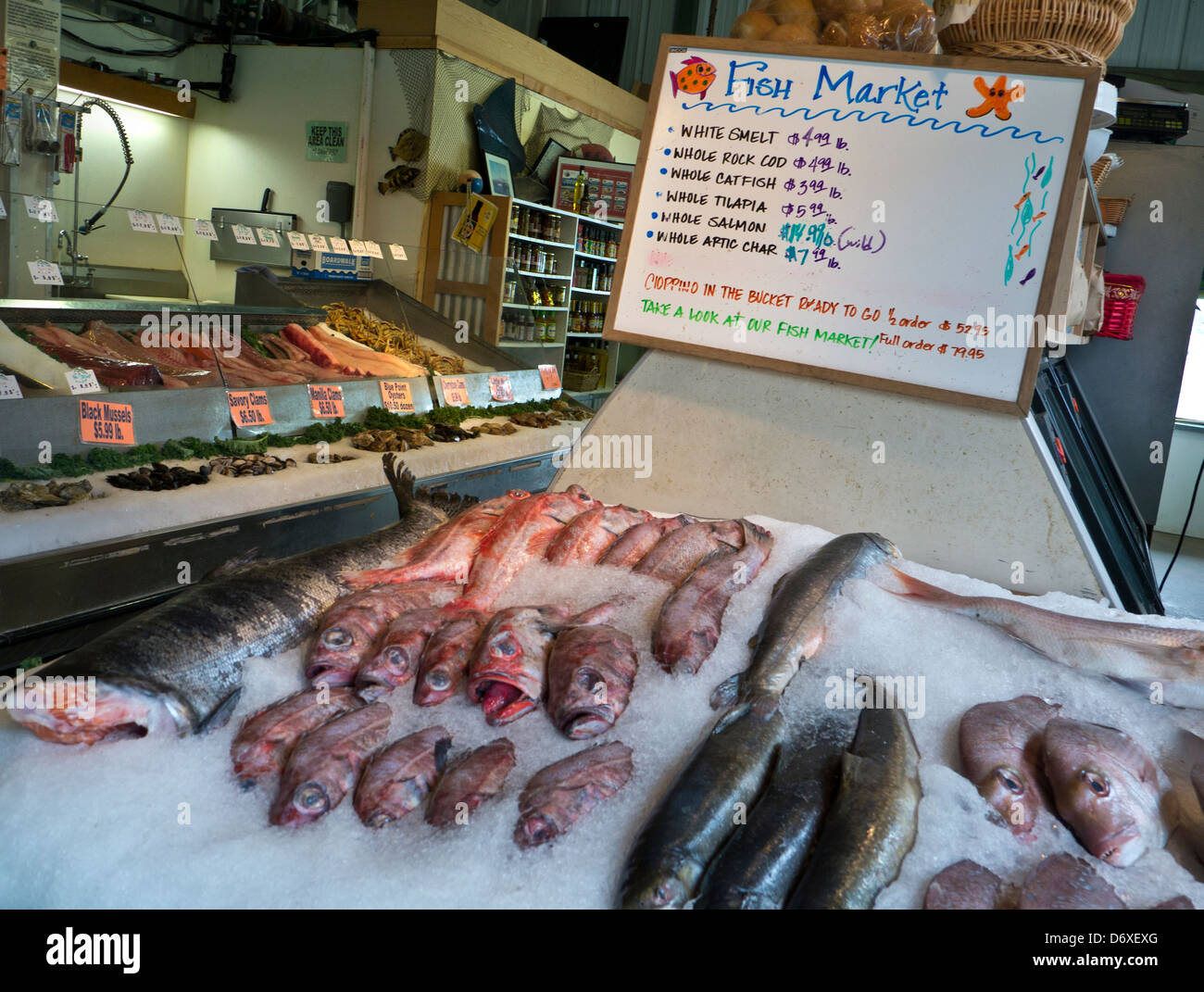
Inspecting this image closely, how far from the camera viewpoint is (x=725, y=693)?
1.63 metres

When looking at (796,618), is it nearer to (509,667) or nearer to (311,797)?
(509,667)

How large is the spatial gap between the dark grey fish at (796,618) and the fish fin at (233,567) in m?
1.16

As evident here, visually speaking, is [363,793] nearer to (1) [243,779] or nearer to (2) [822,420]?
(1) [243,779]

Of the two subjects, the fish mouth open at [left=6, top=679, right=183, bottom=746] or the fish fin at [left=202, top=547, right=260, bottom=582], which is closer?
the fish mouth open at [left=6, top=679, right=183, bottom=746]

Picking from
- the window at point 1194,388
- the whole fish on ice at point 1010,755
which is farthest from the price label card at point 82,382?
the window at point 1194,388

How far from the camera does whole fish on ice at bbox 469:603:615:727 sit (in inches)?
63.8

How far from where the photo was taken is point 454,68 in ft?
26.7

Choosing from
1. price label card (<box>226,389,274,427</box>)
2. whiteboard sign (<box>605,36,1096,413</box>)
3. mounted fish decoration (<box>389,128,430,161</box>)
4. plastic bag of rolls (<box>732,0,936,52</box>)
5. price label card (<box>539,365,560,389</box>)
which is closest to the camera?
whiteboard sign (<box>605,36,1096,413</box>)

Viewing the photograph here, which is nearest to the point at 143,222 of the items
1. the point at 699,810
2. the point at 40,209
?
the point at 40,209

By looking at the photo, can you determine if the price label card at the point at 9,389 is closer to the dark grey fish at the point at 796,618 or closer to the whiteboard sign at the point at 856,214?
the whiteboard sign at the point at 856,214

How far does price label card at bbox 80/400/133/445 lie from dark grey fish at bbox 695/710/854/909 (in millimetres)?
3184

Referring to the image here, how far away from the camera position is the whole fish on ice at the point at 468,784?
4.50 feet

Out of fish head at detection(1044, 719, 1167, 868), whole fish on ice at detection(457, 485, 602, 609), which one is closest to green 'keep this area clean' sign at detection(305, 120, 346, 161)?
whole fish on ice at detection(457, 485, 602, 609)

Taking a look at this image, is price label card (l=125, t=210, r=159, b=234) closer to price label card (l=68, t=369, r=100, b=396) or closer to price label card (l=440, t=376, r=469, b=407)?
price label card (l=68, t=369, r=100, b=396)
